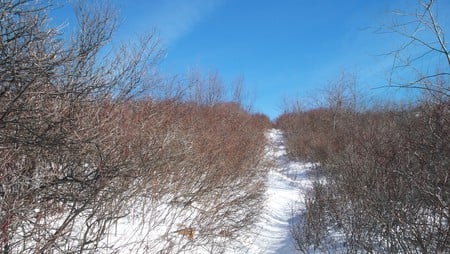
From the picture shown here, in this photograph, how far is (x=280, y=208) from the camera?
7359 mm

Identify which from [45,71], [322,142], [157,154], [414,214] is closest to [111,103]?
[157,154]

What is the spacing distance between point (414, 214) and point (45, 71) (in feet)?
15.3

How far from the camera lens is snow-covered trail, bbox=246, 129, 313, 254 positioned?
16.7 feet

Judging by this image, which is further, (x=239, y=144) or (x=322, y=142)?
(x=322, y=142)

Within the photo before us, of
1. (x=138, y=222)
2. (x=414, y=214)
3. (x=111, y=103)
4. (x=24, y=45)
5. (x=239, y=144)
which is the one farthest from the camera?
(x=239, y=144)

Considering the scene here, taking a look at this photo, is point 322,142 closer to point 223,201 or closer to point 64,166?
point 223,201

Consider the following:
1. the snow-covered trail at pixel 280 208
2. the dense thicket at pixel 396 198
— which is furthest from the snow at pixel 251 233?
the dense thicket at pixel 396 198

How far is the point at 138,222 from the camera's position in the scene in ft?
14.4

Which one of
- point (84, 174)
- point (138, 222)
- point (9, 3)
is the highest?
point (9, 3)

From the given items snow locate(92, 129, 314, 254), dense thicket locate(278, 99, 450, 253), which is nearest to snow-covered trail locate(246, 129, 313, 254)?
snow locate(92, 129, 314, 254)

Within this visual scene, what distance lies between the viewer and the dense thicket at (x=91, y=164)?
116 inches

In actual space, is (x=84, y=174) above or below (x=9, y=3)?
below

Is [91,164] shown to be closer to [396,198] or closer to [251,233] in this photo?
[251,233]

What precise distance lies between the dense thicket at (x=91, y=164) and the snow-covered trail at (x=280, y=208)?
41 centimetres
